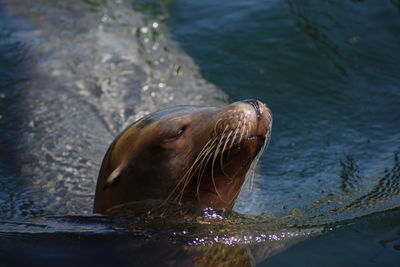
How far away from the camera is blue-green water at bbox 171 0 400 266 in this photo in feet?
13.9

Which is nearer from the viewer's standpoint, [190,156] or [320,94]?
[190,156]

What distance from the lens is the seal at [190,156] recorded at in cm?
377

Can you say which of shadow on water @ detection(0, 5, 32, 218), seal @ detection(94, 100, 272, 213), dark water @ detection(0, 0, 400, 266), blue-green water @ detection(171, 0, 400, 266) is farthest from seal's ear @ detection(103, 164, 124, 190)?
blue-green water @ detection(171, 0, 400, 266)

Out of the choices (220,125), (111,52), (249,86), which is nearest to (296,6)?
(249,86)

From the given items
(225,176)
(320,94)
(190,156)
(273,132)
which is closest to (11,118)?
(273,132)

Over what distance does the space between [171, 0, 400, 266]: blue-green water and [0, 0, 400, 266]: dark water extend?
0.01 meters

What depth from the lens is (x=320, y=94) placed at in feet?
21.7

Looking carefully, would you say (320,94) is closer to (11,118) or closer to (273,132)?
(273,132)

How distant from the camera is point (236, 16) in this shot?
810 cm

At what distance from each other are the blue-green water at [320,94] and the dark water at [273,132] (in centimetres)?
1

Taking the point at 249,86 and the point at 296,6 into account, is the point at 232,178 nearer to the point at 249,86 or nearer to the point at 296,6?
the point at 249,86

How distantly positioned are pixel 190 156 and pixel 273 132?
2.28 m

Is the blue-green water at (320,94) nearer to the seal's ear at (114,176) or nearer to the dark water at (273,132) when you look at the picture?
the dark water at (273,132)

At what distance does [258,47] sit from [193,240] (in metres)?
3.98
